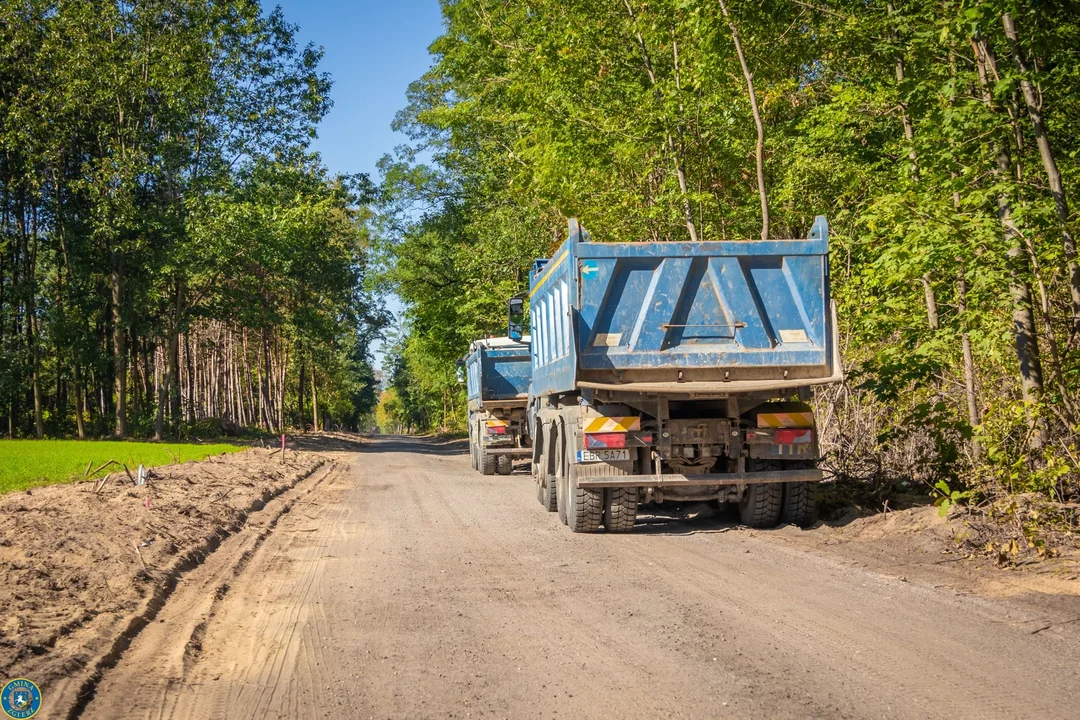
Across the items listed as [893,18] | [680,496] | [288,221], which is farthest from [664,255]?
[288,221]

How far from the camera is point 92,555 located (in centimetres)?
852

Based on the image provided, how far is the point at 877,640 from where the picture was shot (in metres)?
5.82

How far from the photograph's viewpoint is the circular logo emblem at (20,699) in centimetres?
466

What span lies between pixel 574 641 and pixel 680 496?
513cm

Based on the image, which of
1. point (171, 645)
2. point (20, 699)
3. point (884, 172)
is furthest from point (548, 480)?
point (20, 699)

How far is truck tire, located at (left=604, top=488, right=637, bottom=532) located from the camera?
35.9 ft

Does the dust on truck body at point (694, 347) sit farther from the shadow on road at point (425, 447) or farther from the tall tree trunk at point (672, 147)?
the shadow on road at point (425, 447)

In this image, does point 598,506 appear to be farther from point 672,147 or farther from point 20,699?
point 672,147

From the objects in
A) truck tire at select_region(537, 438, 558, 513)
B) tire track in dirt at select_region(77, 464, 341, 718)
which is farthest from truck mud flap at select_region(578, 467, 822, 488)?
tire track in dirt at select_region(77, 464, 341, 718)

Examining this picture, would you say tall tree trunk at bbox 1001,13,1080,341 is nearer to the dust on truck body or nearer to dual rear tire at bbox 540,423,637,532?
the dust on truck body

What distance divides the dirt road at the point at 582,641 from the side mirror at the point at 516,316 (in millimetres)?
6176

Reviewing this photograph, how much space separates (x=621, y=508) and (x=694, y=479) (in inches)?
40.1

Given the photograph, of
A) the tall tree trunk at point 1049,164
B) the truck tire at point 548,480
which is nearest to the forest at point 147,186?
the truck tire at point 548,480

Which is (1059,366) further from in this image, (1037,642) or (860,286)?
(1037,642)
